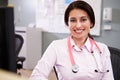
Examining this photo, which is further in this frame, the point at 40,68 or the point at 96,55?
the point at 96,55

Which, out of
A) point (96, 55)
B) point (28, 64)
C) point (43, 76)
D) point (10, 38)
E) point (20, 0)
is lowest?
point (28, 64)

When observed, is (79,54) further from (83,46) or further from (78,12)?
(78,12)

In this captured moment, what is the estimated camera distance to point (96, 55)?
1.54m

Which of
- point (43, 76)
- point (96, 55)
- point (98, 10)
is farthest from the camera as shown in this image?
point (98, 10)

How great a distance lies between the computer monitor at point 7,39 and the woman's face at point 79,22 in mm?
921

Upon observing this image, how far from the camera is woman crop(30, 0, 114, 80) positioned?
1.46m

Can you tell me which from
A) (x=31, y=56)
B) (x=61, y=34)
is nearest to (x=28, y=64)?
(x=31, y=56)

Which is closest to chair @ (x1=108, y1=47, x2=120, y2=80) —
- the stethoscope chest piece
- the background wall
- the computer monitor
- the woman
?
the woman

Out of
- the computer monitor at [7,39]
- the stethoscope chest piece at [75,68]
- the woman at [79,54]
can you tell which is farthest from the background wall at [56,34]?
the computer monitor at [7,39]

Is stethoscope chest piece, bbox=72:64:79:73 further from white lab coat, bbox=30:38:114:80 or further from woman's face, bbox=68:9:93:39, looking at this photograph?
woman's face, bbox=68:9:93:39

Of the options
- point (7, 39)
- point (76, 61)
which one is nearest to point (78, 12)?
point (76, 61)

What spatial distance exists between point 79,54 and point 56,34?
300 cm

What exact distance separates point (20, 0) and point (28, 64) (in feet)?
4.84

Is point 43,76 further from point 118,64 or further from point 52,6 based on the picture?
point 52,6
